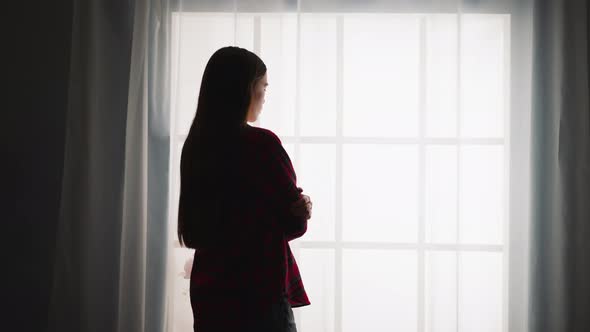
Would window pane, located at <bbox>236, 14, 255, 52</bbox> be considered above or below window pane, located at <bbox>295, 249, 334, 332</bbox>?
above

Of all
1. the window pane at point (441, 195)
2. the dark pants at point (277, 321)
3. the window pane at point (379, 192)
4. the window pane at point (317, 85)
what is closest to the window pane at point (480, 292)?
the window pane at point (441, 195)

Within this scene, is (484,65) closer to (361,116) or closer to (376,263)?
(361,116)

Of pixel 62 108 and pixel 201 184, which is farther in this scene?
pixel 62 108

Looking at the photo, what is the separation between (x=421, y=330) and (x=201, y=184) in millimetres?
1014

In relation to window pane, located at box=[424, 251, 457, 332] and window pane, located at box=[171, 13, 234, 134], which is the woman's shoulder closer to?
window pane, located at box=[171, 13, 234, 134]

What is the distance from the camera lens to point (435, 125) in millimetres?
1457

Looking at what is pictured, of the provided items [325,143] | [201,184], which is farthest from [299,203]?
[325,143]

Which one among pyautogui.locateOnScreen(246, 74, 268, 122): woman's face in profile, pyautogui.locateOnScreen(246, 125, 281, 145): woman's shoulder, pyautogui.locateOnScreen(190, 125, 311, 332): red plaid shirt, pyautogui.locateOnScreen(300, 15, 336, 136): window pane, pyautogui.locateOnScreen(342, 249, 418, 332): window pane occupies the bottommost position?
pyautogui.locateOnScreen(342, 249, 418, 332): window pane

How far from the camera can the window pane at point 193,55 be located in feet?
4.88

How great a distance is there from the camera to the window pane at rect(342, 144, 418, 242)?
1.47 metres

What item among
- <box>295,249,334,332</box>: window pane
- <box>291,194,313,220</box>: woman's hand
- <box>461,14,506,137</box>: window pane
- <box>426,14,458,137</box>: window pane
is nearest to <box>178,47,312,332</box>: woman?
<box>291,194,313,220</box>: woman's hand

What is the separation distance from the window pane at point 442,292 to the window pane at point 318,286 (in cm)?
35

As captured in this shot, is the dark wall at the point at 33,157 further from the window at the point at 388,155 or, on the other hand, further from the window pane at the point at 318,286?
the window pane at the point at 318,286

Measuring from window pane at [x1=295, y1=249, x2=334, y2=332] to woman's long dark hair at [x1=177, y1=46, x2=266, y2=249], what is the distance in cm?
58
